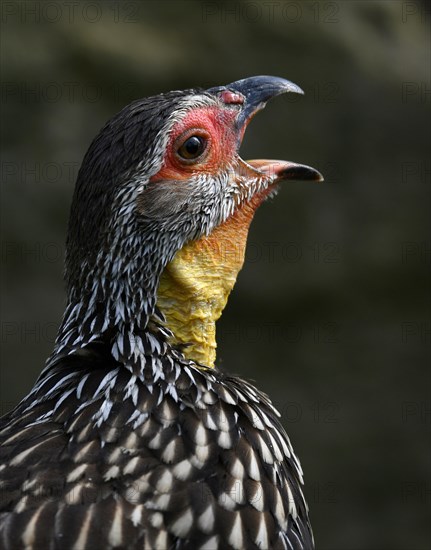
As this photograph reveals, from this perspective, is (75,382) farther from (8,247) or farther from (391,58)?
(391,58)

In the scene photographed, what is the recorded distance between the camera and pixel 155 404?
130 inches

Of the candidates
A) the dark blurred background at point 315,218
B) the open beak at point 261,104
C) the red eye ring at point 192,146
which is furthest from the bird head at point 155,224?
the dark blurred background at point 315,218

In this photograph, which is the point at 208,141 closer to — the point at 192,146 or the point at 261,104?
the point at 192,146

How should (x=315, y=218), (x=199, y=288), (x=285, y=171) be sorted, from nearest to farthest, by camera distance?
(x=199, y=288), (x=285, y=171), (x=315, y=218)

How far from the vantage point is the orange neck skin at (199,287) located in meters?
3.52

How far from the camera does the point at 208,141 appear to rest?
12.0ft

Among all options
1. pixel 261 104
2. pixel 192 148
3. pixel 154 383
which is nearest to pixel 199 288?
pixel 154 383

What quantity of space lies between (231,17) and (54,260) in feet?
7.73

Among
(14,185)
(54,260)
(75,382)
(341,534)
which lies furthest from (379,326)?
(75,382)

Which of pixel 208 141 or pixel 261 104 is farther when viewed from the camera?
pixel 261 104

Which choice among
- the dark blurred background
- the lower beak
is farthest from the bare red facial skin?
the dark blurred background

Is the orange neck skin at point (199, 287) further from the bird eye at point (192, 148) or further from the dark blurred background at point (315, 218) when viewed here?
the dark blurred background at point (315, 218)

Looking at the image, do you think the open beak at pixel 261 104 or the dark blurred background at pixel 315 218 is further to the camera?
the dark blurred background at pixel 315 218

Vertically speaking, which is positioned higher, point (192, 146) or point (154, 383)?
point (192, 146)
